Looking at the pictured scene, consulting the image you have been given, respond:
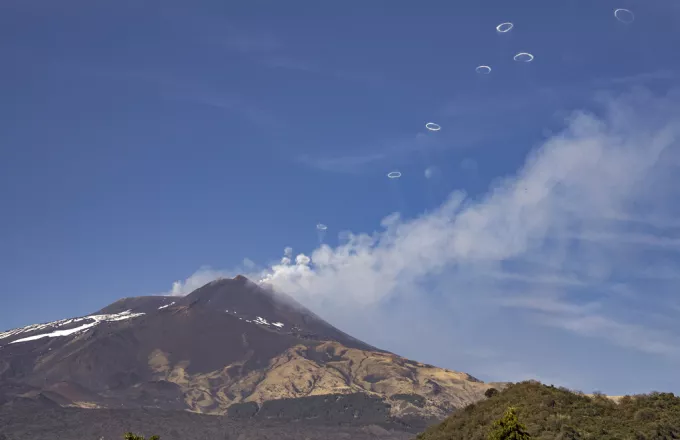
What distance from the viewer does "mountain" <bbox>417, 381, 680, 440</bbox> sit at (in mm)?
91375

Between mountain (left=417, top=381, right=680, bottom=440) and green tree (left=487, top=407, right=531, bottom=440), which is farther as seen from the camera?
mountain (left=417, top=381, right=680, bottom=440)

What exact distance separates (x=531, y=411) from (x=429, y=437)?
18.8 metres

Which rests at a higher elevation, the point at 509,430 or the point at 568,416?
the point at 568,416

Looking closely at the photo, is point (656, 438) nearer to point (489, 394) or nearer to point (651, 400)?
point (651, 400)

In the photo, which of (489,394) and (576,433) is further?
(489,394)

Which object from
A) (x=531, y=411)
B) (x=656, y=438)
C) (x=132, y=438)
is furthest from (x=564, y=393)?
(x=132, y=438)

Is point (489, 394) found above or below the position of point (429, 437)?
above

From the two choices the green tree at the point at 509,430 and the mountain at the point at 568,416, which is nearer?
the green tree at the point at 509,430

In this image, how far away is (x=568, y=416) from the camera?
95.5 meters

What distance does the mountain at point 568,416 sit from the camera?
91.4m

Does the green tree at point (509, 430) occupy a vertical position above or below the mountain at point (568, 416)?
below

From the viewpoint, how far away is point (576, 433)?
294ft

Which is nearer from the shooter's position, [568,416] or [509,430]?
[509,430]

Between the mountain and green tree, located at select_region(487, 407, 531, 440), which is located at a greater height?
the mountain
